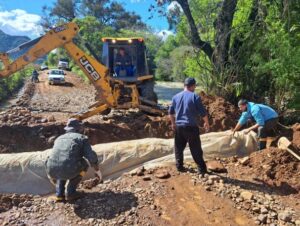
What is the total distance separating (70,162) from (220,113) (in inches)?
231

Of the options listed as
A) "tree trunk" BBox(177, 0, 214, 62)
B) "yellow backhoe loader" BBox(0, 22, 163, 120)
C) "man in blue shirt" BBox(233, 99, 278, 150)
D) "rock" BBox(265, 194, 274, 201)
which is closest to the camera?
"rock" BBox(265, 194, 274, 201)

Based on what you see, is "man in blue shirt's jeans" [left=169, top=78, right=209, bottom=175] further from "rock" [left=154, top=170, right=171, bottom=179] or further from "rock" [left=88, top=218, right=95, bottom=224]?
"rock" [left=88, top=218, right=95, bottom=224]

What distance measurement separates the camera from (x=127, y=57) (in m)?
15.0

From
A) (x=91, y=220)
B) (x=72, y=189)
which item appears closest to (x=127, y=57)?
(x=72, y=189)

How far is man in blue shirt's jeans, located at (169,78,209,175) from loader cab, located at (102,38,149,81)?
24.8 feet

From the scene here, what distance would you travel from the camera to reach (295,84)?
10812 mm

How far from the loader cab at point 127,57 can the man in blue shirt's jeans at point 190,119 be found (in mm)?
7561

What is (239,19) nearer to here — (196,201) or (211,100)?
(211,100)

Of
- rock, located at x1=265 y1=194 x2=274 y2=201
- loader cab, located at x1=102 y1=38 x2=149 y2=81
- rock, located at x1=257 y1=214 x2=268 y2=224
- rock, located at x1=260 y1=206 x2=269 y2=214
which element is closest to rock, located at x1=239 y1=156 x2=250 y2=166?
rock, located at x1=265 y1=194 x2=274 y2=201

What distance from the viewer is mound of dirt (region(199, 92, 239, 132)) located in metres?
11.0

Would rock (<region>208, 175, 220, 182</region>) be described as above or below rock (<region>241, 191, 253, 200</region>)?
above

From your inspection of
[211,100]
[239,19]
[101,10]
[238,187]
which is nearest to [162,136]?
[211,100]

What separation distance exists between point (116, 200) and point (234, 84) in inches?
251

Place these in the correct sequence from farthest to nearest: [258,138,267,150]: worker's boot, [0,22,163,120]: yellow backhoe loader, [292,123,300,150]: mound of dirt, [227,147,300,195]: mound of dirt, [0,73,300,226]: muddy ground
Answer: [0,22,163,120]: yellow backhoe loader
[292,123,300,150]: mound of dirt
[258,138,267,150]: worker's boot
[227,147,300,195]: mound of dirt
[0,73,300,226]: muddy ground
